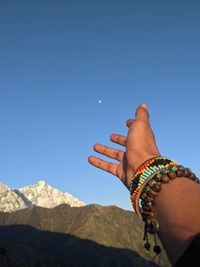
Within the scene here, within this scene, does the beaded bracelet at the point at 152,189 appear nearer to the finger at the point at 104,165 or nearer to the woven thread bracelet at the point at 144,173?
the woven thread bracelet at the point at 144,173

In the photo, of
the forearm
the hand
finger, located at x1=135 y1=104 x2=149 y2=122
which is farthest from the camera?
finger, located at x1=135 y1=104 x2=149 y2=122

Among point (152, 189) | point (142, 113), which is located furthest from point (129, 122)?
point (152, 189)

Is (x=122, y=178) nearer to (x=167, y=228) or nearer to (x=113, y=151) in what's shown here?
(x=113, y=151)

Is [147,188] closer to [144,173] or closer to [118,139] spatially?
[144,173]

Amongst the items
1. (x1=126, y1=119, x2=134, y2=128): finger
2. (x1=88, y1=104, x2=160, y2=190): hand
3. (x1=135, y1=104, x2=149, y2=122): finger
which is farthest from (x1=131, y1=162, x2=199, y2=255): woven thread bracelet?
(x1=126, y1=119, x2=134, y2=128): finger

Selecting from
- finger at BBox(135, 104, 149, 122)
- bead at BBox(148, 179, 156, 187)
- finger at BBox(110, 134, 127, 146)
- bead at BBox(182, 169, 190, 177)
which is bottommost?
bead at BBox(148, 179, 156, 187)

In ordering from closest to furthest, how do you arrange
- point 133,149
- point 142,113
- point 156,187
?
point 156,187, point 133,149, point 142,113

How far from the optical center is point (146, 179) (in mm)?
3445

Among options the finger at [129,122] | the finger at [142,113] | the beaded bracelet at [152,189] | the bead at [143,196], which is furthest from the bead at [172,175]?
the finger at [129,122]

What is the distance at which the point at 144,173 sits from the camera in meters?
3.53

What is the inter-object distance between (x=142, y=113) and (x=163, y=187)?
1.28 metres

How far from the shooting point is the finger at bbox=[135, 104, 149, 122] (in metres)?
4.36

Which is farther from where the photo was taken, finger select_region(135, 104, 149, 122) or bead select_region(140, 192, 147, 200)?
finger select_region(135, 104, 149, 122)

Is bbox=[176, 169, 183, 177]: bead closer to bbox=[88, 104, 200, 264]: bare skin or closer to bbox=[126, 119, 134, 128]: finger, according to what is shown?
bbox=[88, 104, 200, 264]: bare skin
